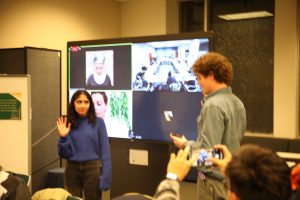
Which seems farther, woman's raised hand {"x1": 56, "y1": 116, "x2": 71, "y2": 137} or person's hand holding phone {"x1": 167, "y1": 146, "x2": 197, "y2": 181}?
woman's raised hand {"x1": 56, "y1": 116, "x2": 71, "y2": 137}

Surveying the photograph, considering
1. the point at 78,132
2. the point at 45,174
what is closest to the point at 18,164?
the point at 78,132

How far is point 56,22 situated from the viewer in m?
5.31

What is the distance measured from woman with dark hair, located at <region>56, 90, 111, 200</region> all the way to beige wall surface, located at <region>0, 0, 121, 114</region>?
6.52ft

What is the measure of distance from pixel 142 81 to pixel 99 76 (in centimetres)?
47

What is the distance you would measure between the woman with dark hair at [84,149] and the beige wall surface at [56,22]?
78.2 inches

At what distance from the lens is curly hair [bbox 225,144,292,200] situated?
1.12m

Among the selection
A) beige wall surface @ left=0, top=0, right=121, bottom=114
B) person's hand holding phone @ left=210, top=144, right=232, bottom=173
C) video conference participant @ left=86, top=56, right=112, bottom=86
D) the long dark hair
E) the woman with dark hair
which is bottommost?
the woman with dark hair

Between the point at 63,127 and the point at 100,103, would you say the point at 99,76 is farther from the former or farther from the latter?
the point at 63,127

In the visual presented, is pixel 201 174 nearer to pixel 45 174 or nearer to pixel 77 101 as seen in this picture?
pixel 77 101

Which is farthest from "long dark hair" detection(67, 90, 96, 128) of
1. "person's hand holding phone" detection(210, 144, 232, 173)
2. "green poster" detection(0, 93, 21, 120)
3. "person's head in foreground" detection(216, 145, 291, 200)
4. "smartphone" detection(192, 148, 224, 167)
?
"person's head in foreground" detection(216, 145, 291, 200)

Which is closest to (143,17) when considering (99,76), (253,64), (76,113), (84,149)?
(253,64)

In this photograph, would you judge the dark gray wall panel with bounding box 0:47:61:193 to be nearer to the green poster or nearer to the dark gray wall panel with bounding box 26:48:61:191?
the dark gray wall panel with bounding box 26:48:61:191

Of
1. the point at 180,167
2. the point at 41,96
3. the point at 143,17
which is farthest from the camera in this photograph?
the point at 143,17

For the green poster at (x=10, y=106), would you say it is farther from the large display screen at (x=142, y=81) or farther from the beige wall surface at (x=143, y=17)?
the beige wall surface at (x=143, y=17)
